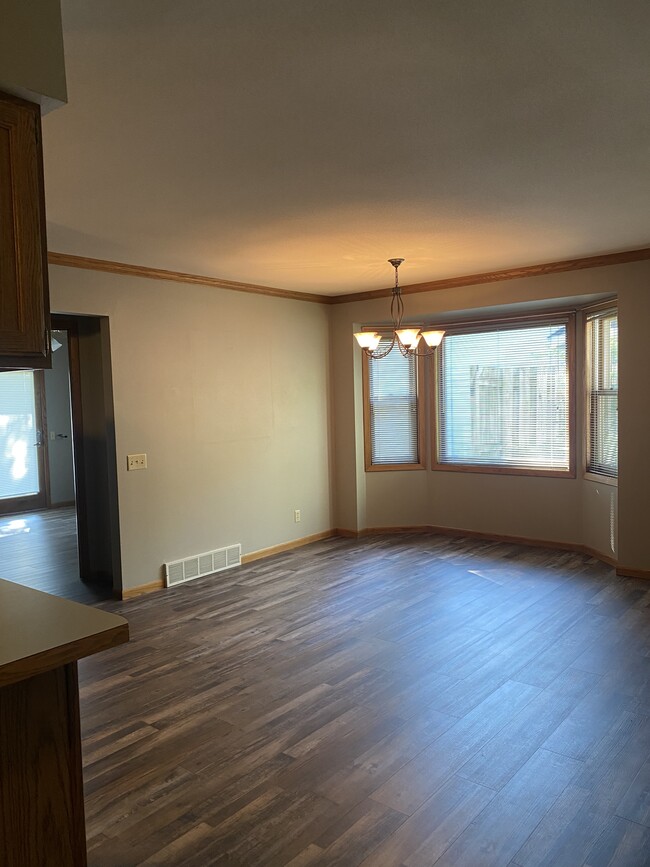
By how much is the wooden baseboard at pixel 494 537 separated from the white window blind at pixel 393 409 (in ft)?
2.43

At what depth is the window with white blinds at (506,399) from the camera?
6.30 meters

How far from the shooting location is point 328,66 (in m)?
2.09

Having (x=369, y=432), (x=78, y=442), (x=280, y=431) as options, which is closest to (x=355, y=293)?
(x=369, y=432)

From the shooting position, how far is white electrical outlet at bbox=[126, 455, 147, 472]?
516 centimetres

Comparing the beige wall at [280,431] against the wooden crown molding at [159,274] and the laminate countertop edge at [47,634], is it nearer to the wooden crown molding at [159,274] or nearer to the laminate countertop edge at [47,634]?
the wooden crown molding at [159,274]

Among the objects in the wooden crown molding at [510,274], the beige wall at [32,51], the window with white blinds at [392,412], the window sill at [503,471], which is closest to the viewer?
the beige wall at [32,51]

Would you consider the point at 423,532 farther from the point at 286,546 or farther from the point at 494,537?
the point at 286,546

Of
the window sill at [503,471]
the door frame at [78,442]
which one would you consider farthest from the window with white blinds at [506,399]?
the door frame at [78,442]

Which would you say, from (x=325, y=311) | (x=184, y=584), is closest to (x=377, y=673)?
(x=184, y=584)

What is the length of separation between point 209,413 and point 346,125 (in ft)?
11.7

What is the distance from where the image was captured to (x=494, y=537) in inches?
A: 265

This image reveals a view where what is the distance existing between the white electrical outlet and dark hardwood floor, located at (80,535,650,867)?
1.03 metres

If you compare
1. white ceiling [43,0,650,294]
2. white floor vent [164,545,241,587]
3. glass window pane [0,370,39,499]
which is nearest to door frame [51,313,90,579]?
white floor vent [164,545,241,587]

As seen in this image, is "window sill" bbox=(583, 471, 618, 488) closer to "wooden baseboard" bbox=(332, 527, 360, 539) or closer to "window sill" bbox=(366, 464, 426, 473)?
"window sill" bbox=(366, 464, 426, 473)
